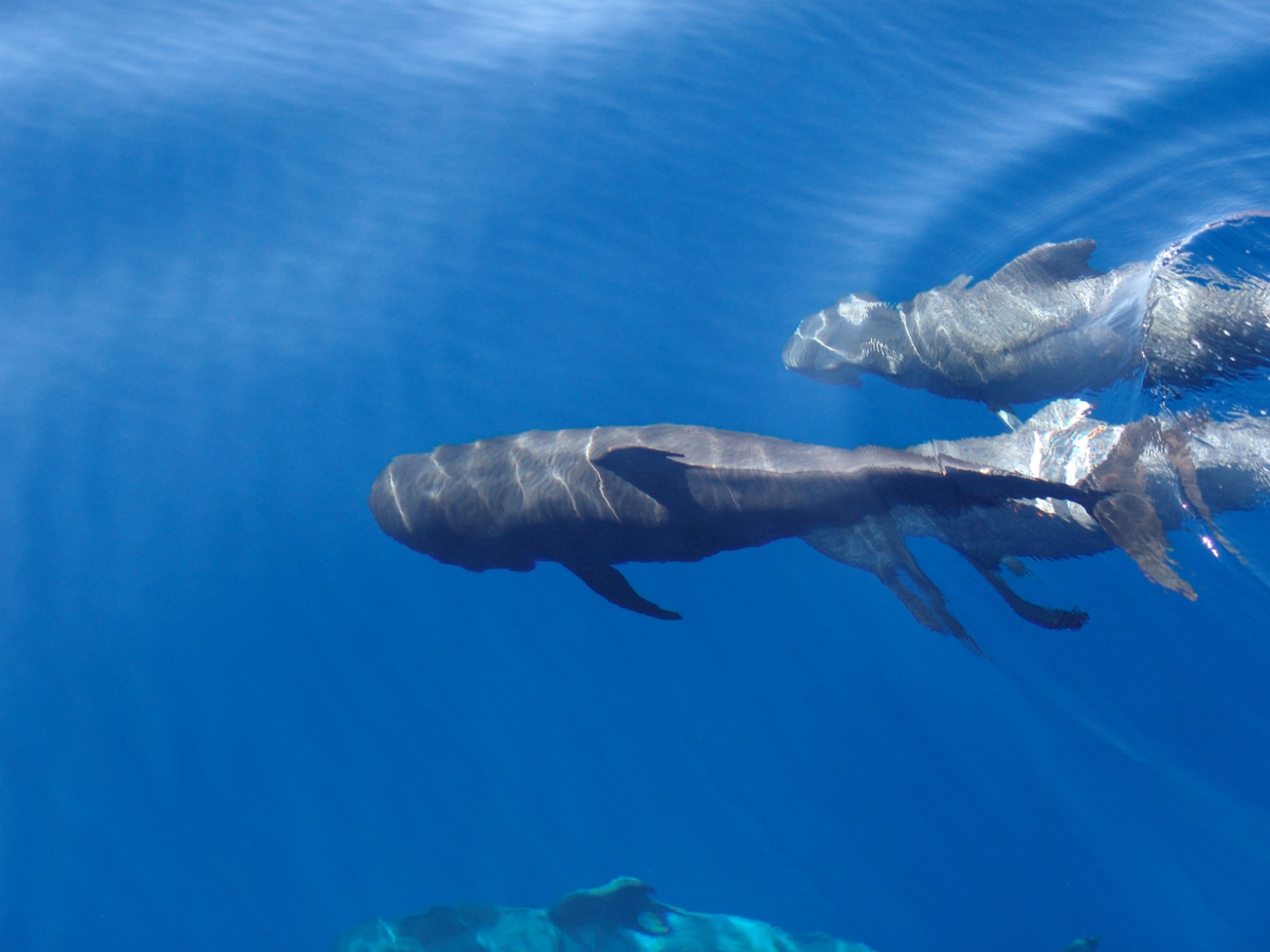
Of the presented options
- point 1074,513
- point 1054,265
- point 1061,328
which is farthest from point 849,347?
point 1074,513

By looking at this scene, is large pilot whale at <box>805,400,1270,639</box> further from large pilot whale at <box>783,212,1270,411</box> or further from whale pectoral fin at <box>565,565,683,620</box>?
whale pectoral fin at <box>565,565,683,620</box>

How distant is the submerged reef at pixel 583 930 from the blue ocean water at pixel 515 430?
15 centimetres

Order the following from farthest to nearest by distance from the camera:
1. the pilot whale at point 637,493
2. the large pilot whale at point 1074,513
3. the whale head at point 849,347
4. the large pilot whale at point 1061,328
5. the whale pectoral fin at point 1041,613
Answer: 1. the whale head at point 849,347
2. the large pilot whale at point 1061,328
3. the large pilot whale at point 1074,513
4. the whale pectoral fin at point 1041,613
5. the pilot whale at point 637,493

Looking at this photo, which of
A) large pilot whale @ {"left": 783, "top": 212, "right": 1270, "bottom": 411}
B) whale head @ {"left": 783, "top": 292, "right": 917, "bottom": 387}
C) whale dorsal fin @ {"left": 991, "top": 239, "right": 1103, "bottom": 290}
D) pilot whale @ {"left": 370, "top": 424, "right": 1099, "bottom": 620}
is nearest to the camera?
pilot whale @ {"left": 370, "top": 424, "right": 1099, "bottom": 620}

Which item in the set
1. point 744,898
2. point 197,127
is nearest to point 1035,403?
point 744,898

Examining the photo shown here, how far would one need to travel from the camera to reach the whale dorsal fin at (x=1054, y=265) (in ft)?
27.3

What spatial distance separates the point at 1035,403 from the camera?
805 cm

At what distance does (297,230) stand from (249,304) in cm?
115

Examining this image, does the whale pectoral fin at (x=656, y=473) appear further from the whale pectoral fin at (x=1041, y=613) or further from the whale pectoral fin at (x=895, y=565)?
the whale pectoral fin at (x=1041, y=613)

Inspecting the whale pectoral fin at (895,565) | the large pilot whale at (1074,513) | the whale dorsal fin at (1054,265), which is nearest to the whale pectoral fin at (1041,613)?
the large pilot whale at (1074,513)

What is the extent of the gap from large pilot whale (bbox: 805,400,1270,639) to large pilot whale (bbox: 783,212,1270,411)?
2.79ft

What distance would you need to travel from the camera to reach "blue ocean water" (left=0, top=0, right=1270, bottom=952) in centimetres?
679

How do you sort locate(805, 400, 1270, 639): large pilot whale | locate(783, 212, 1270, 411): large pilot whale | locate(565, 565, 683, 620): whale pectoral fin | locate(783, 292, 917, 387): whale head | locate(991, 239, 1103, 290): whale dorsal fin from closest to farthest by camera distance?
locate(805, 400, 1270, 639): large pilot whale, locate(565, 565, 683, 620): whale pectoral fin, locate(783, 212, 1270, 411): large pilot whale, locate(783, 292, 917, 387): whale head, locate(991, 239, 1103, 290): whale dorsal fin

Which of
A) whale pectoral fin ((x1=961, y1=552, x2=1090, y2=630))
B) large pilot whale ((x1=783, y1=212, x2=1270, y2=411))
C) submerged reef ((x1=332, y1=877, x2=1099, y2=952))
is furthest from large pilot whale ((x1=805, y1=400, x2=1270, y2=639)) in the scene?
submerged reef ((x1=332, y1=877, x2=1099, y2=952))
